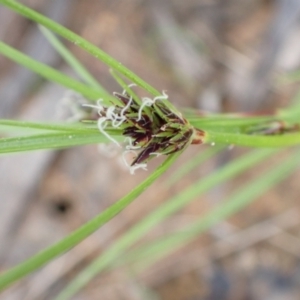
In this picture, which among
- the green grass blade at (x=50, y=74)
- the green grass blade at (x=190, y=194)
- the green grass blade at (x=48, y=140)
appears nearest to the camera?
the green grass blade at (x=48, y=140)

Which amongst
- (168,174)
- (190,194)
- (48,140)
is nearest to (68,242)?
(48,140)

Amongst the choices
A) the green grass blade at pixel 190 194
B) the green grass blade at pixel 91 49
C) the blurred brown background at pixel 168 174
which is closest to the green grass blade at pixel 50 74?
the green grass blade at pixel 91 49

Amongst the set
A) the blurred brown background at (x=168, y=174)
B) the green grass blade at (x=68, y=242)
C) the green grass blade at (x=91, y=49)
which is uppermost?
the blurred brown background at (x=168, y=174)

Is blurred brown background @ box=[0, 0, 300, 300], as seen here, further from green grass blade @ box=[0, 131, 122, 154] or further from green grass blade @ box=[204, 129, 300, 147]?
green grass blade @ box=[0, 131, 122, 154]

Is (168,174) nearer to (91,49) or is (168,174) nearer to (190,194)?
(190,194)

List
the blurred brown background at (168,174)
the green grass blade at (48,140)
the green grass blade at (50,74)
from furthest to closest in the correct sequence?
the blurred brown background at (168,174) < the green grass blade at (50,74) < the green grass blade at (48,140)

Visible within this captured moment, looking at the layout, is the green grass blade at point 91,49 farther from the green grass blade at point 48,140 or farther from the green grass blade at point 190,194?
the green grass blade at point 190,194

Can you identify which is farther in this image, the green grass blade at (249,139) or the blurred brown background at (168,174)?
the blurred brown background at (168,174)

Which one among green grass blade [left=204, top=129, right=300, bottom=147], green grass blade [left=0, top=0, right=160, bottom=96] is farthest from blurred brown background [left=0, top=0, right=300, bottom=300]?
green grass blade [left=0, top=0, right=160, bottom=96]

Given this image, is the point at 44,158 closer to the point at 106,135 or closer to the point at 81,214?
the point at 81,214
